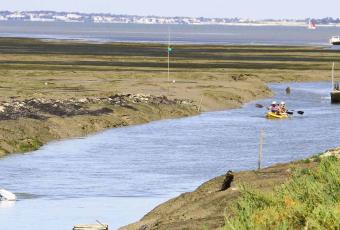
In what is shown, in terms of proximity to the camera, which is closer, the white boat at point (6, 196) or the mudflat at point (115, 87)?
the white boat at point (6, 196)

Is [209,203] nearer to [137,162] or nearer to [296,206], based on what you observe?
[296,206]

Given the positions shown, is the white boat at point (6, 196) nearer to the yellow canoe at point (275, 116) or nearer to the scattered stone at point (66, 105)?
the scattered stone at point (66, 105)

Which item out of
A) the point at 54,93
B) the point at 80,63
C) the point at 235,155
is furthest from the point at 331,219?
the point at 80,63

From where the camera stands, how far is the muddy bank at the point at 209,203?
2538 cm

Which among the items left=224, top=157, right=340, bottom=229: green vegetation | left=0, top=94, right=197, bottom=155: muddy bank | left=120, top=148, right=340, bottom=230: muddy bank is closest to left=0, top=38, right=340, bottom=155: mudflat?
left=0, top=94, right=197, bottom=155: muddy bank

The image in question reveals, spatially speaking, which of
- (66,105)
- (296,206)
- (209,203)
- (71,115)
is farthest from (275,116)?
(296,206)

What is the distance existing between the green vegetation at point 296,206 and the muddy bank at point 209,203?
5.58 feet

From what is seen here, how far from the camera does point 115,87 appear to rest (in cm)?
7825

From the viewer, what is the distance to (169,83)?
83500 millimetres

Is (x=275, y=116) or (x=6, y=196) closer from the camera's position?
(x=6, y=196)

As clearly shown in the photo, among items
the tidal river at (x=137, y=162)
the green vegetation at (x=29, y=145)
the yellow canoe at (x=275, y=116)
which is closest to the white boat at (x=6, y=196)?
the tidal river at (x=137, y=162)

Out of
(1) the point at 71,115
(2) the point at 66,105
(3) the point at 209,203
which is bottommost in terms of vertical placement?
(2) the point at 66,105

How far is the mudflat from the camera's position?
185 feet

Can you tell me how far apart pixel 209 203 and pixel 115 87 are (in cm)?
5064
